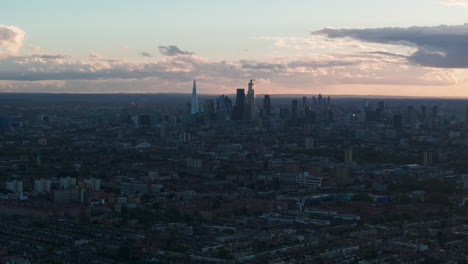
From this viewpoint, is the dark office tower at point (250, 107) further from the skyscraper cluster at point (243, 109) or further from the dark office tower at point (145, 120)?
the dark office tower at point (145, 120)

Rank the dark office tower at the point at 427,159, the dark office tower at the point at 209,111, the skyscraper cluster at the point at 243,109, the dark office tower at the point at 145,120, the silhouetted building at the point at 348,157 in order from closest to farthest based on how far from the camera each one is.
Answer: the dark office tower at the point at 427,159 < the silhouetted building at the point at 348,157 < the dark office tower at the point at 145,120 < the dark office tower at the point at 209,111 < the skyscraper cluster at the point at 243,109

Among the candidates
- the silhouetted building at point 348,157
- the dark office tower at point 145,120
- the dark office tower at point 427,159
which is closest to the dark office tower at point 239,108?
the dark office tower at point 145,120

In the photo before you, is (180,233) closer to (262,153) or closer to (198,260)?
(198,260)

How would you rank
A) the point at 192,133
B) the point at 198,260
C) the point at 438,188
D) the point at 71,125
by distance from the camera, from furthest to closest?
the point at 71,125
the point at 192,133
the point at 438,188
the point at 198,260

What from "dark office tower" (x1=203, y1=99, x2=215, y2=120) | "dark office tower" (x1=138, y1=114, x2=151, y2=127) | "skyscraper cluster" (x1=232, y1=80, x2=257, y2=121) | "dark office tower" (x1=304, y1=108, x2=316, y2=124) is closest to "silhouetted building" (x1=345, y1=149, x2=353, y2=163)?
"dark office tower" (x1=304, y1=108, x2=316, y2=124)

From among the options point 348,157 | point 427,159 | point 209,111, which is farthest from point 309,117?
point 427,159

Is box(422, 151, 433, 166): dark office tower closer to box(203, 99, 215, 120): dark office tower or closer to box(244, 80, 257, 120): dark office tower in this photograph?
box(203, 99, 215, 120): dark office tower

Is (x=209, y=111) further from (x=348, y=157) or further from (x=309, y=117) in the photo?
(x=348, y=157)

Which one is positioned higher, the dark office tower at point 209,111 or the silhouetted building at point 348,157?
the dark office tower at point 209,111

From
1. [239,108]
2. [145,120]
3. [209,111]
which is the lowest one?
[145,120]

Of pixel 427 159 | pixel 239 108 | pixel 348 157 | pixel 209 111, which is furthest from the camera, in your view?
pixel 209 111

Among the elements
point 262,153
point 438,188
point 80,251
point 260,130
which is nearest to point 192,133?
point 260,130
